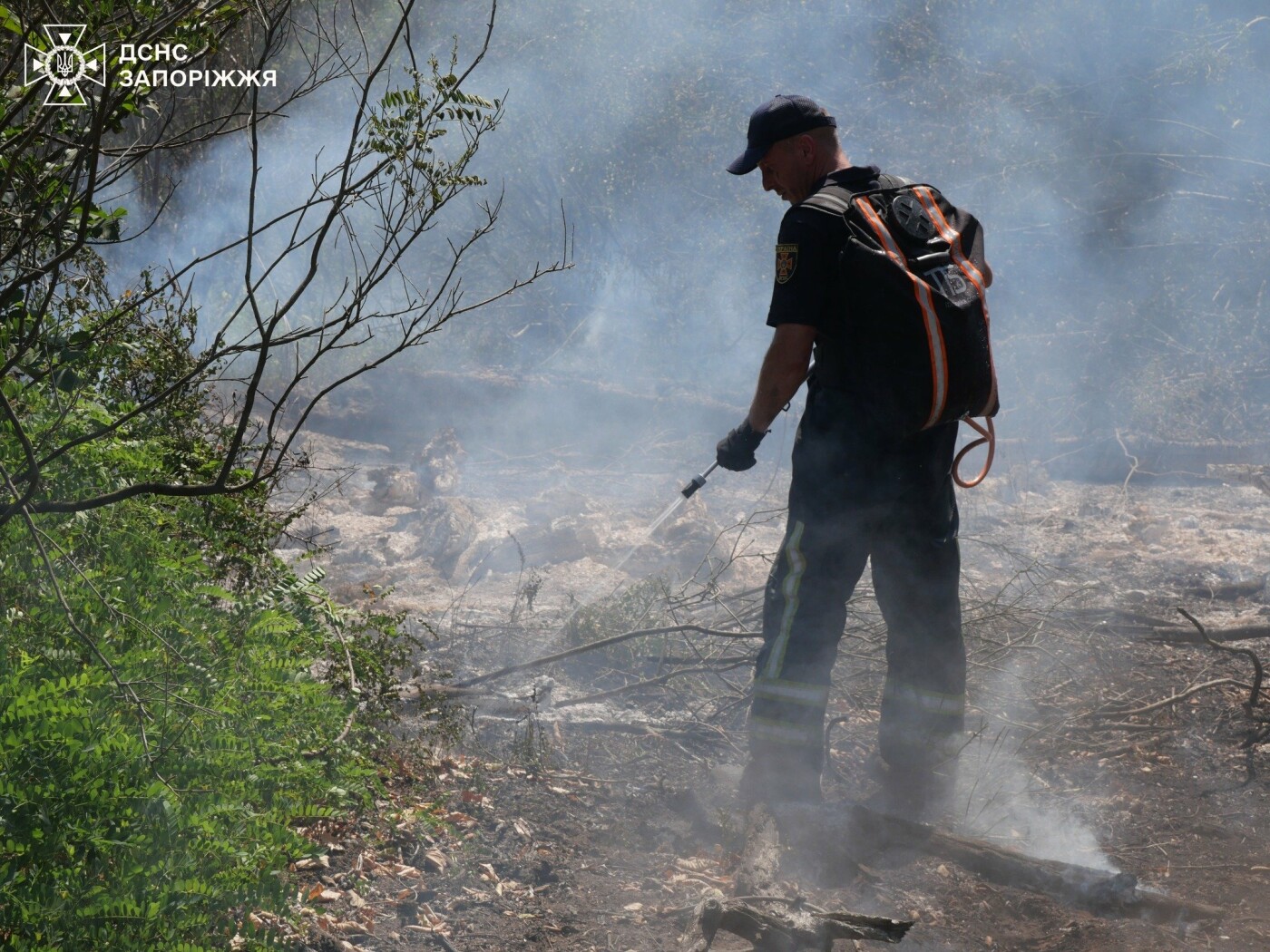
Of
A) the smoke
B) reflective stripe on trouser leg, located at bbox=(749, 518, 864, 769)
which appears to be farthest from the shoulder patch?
the smoke

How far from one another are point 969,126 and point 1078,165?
117 centimetres

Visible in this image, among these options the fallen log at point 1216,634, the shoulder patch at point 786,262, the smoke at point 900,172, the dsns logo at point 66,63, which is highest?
the smoke at point 900,172

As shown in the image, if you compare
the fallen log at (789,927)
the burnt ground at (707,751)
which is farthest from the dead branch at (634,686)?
the fallen log at (789,927)

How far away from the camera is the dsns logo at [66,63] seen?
5.35 feet

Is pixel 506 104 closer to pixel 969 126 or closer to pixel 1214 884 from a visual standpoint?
pixel 969 126

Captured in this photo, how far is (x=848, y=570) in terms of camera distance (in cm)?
300

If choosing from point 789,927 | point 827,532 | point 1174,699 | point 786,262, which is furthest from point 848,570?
point 1174,699

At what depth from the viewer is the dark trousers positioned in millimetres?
2932

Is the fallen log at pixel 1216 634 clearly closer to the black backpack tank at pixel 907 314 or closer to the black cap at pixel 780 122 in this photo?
the black backpack tank at pixel 907 314

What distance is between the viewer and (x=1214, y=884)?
2.75m

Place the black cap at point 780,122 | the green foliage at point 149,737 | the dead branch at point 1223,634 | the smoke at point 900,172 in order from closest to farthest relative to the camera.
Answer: the green foliage at point 149,737 < the black cap at point 780,122 < the dead branch at point 1223,634 < the smoke at point 900,172

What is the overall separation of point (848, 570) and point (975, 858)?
0.93 m

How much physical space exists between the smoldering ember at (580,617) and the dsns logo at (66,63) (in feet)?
0.08

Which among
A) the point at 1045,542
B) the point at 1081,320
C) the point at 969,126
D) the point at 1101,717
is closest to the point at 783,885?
the point at 1101,717
